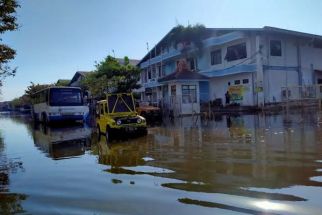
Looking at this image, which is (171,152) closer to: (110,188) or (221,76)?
(110,188)

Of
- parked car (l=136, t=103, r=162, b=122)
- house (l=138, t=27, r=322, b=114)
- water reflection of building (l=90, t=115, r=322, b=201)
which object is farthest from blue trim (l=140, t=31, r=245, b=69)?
water reflection of building (l=90, t=115, r=322, b=201)

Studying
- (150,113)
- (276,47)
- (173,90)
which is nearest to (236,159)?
(150,113)

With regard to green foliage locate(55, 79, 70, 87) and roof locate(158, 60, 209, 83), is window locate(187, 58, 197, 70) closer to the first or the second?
roof locate(158, 60, 209, 83)

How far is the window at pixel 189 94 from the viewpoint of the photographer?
31586mm

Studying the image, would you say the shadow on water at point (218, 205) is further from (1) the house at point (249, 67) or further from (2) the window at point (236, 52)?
(2) the window at point (236, 52)

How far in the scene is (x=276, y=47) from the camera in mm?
31250

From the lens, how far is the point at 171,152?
36.2 feet

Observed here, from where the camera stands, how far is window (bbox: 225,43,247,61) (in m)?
31.6

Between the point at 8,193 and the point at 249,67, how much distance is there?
84.2 feet

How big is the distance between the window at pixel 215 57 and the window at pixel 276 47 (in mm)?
5429

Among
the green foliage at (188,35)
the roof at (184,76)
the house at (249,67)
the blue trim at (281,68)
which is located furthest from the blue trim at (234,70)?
the green foliage at (188,35)

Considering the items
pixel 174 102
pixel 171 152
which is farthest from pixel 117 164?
pixel 174 102

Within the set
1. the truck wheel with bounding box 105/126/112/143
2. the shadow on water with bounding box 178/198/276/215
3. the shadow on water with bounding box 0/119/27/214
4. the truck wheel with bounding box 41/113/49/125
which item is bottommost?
the shadow on water with bounding box 0/119/27/214

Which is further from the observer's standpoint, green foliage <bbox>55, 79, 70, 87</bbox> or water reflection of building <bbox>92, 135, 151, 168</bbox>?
green foliage <bbox>55, 79, 70, 87</bbox>
